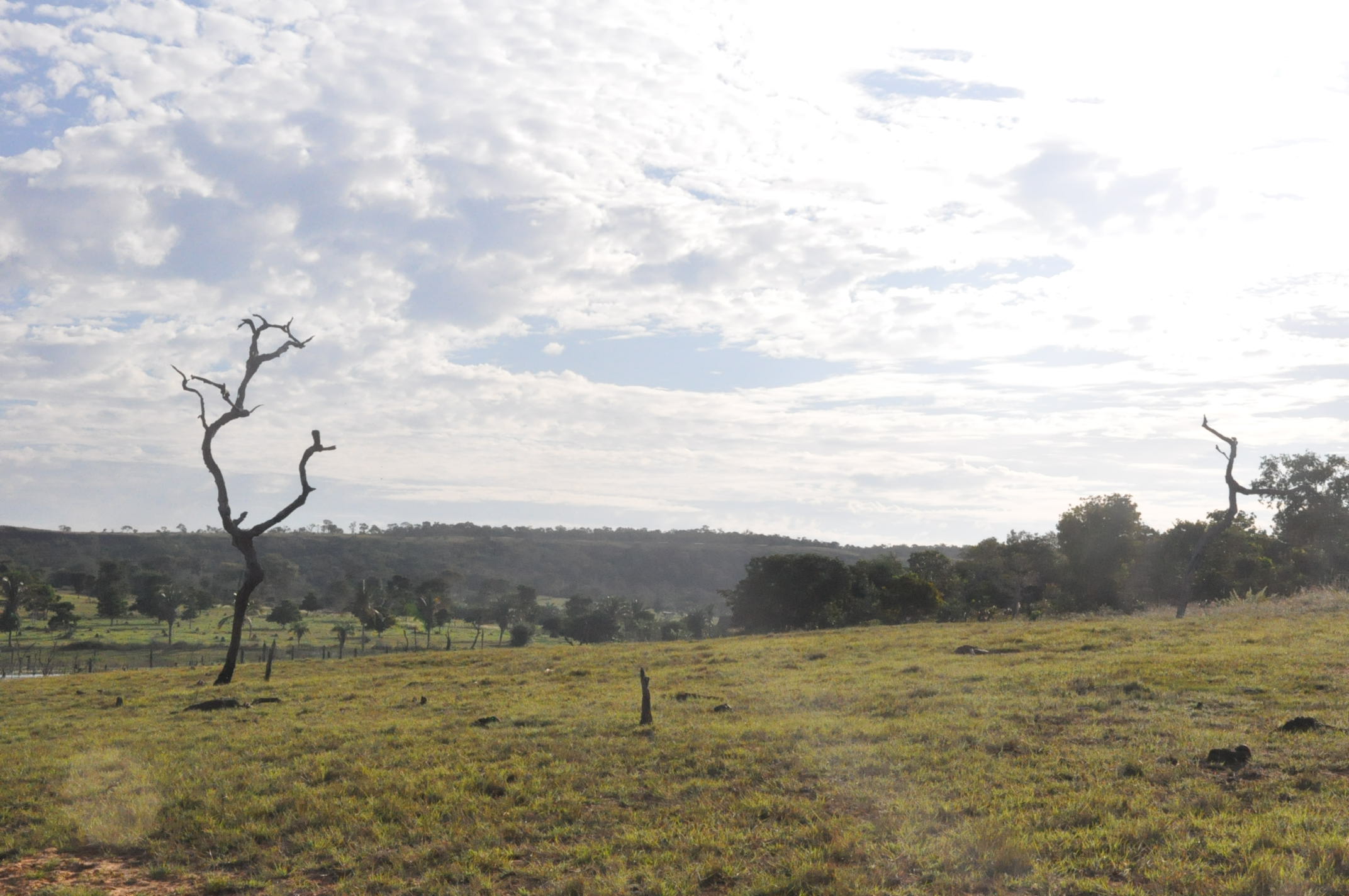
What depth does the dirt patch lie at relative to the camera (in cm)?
1212

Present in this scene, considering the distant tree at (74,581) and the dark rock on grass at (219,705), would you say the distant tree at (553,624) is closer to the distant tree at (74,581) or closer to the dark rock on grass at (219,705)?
the distant tree at (74,581)

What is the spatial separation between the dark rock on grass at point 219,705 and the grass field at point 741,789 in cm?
87

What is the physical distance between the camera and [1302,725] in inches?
628

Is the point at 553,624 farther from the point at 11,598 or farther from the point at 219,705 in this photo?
the point at 219,705

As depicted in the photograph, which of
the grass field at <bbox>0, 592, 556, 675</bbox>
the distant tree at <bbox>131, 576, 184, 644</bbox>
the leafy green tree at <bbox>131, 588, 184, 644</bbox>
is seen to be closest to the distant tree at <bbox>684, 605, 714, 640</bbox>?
the grass field at <bbox>0, 592, 556, 675</bbox>

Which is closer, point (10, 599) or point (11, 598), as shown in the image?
point (10, 599)

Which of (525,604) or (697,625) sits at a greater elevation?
(525,604)

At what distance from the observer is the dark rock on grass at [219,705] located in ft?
87.5

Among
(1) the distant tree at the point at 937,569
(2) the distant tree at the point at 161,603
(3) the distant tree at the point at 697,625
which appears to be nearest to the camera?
(1) the distant tree at the point at 937,569

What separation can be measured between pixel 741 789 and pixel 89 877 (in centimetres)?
940

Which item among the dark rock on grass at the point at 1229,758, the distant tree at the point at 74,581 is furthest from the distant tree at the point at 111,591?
the dark rock on grass at the point at 1229,758

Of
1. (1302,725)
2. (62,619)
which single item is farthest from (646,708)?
(62,619)

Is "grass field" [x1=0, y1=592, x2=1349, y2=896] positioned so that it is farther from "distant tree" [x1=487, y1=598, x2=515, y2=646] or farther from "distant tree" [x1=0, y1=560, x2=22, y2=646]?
"distant tree" [x1=487, y1=598, x2=515, y2=646]

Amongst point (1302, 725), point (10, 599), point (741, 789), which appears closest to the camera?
point (741, 789)
